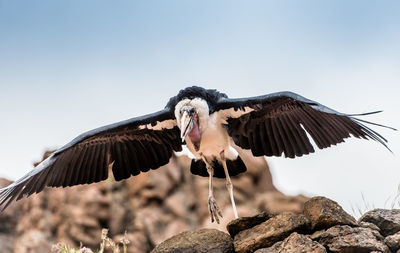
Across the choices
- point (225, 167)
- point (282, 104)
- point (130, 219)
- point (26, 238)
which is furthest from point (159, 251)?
point (26, 238)

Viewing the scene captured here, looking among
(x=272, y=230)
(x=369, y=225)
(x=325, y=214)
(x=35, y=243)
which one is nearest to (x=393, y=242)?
(x=369, y=225)

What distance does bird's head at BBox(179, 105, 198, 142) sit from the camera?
6.43m

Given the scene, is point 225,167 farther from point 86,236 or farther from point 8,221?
point 8,221

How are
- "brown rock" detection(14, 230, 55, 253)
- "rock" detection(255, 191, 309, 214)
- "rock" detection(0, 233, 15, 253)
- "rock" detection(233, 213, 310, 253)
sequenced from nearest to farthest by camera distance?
"rock" detection(233, 213, 310, 253), "rock" detection(255, 191, 309, 214), "brown rock" detection(14, 230, 55, 253), "rock" detection(0, 233, 15, 253)

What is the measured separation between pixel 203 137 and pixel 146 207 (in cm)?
633

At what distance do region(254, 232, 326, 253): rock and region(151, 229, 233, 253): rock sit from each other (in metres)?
0.70

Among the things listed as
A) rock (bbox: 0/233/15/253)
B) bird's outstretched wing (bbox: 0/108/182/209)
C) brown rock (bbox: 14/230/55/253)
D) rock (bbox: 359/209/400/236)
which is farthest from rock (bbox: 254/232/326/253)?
rock (bbox: 0/233/15/253)

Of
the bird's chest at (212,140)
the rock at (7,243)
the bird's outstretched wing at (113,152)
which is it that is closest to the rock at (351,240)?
the bird's chest at (212,140)

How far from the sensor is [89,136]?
705 cm

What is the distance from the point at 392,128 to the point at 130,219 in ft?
27.3

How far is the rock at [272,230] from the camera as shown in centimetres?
570

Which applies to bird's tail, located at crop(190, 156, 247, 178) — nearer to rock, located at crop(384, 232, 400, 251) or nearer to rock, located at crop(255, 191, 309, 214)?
rock, located at crop(384, 232, 400, 251)

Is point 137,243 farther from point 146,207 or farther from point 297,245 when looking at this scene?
point 297,245

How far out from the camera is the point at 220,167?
7527 mm
